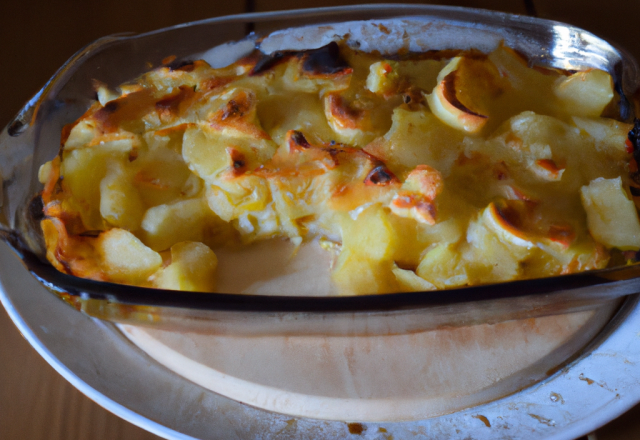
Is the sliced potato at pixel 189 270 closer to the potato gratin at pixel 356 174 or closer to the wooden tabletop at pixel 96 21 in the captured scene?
the potato gratin at pixel 356 174

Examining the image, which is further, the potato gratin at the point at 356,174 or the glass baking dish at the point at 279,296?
the potato gratin at the point at 356,174

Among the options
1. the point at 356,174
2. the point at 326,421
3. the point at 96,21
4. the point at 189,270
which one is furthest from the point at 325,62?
the point at 96,21

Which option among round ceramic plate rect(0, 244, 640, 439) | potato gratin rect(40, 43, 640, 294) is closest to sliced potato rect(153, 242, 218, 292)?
potato gratin rect(40, 43, 640, 294)

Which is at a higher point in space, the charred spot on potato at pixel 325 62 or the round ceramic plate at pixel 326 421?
the charred spot on potato at pixel 325 62

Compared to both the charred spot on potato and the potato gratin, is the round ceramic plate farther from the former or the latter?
the charred spot on potato

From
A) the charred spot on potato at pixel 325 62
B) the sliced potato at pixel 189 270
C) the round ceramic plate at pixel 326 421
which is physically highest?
the charred spot on potato at pixel 325 62

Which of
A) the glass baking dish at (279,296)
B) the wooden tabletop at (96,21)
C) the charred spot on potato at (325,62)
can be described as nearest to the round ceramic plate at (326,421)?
the glass baking dish at (279,296)

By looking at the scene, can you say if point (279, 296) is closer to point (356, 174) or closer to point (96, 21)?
point (356, 174)
